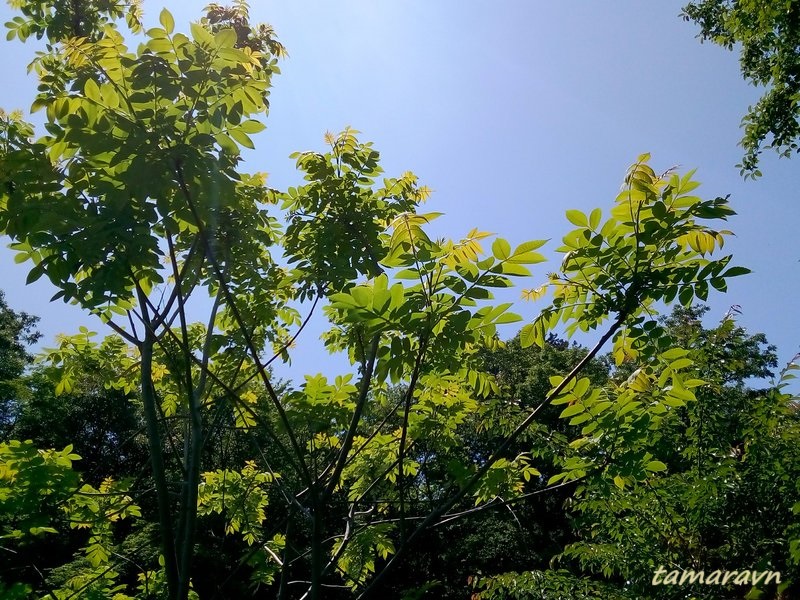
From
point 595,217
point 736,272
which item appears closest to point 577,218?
point 595,217

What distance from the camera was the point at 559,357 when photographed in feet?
95.5

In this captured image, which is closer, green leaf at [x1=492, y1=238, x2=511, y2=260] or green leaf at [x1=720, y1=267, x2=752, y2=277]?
green leaf at [x1=720, y1=267, x2=752, y2=277]

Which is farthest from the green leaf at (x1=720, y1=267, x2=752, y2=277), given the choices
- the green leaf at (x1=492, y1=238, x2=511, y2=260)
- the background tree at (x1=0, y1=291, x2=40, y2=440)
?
the background tree at (x1=0, y1=291, x2=40, y2=440)

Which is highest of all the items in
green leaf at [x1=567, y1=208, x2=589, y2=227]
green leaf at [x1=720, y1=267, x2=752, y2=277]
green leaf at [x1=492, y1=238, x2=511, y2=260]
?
green leaf at [x1=567, y1=208, x2=589, y2=227]

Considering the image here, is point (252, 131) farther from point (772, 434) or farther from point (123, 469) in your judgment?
point (123, 469)

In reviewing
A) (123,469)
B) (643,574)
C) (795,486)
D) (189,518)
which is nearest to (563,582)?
(643,574)

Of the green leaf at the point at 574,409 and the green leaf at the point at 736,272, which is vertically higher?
the green leaf at the point at 736,272

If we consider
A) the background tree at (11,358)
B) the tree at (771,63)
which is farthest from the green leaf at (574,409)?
the background tree at (11,358)

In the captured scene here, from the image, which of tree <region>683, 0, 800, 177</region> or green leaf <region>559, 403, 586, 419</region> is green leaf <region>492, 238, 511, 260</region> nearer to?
green leaf <region>559, 403, 586, 419</region>

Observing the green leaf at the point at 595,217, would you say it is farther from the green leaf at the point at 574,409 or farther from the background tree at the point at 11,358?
the background tree at the point at 11,358

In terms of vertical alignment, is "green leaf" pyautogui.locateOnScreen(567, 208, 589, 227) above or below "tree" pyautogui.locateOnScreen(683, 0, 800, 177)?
below

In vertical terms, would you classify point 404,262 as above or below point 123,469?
below

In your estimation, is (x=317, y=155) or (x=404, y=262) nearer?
(x=404, y=262)

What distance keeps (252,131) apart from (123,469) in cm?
2791
